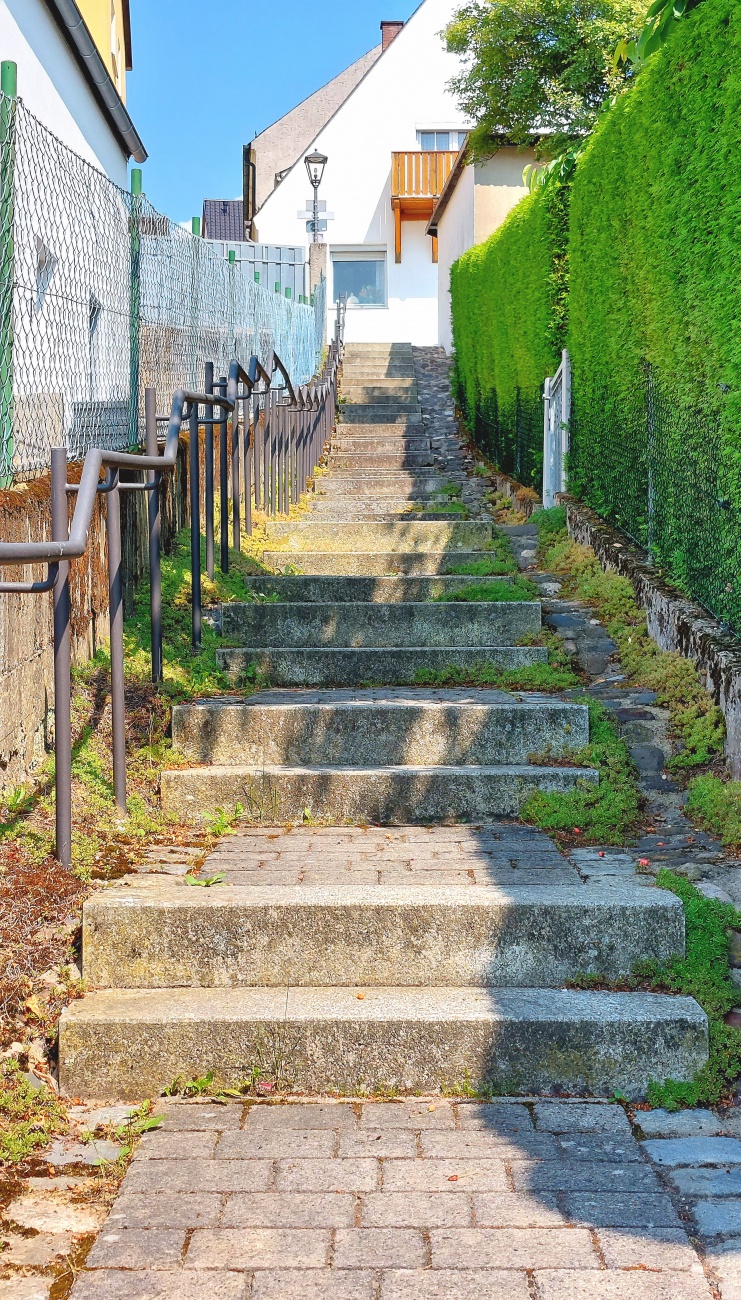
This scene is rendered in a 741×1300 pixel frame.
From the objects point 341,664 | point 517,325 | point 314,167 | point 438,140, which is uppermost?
point 438,140

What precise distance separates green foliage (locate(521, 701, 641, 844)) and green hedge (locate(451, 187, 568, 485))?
220 inches

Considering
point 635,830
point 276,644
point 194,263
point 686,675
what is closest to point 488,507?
point 194,263

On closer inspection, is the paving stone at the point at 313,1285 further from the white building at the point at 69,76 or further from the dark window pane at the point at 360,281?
the dark window pane at the point at 360,281

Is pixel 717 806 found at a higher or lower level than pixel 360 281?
lower

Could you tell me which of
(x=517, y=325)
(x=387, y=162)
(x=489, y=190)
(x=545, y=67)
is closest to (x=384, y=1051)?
(x=517, y=325)

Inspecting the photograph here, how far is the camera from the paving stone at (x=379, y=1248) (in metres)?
2.29

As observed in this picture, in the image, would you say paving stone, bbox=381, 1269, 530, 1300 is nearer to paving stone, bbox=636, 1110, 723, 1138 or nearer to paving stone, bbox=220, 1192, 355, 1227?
paving stone, bbox=220, 1192, 355, 1227

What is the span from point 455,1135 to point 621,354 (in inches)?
204

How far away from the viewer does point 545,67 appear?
1886 cm

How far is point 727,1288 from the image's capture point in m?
2.21

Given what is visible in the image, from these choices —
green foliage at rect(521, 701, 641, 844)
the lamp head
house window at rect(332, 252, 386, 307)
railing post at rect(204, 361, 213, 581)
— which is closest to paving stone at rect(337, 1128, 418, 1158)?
green foliage at rect(521, 701, 641, 844)

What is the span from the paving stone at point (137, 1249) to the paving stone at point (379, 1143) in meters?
0.46

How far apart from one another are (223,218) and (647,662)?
141 ft

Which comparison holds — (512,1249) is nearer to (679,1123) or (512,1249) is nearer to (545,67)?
(679,1123)
